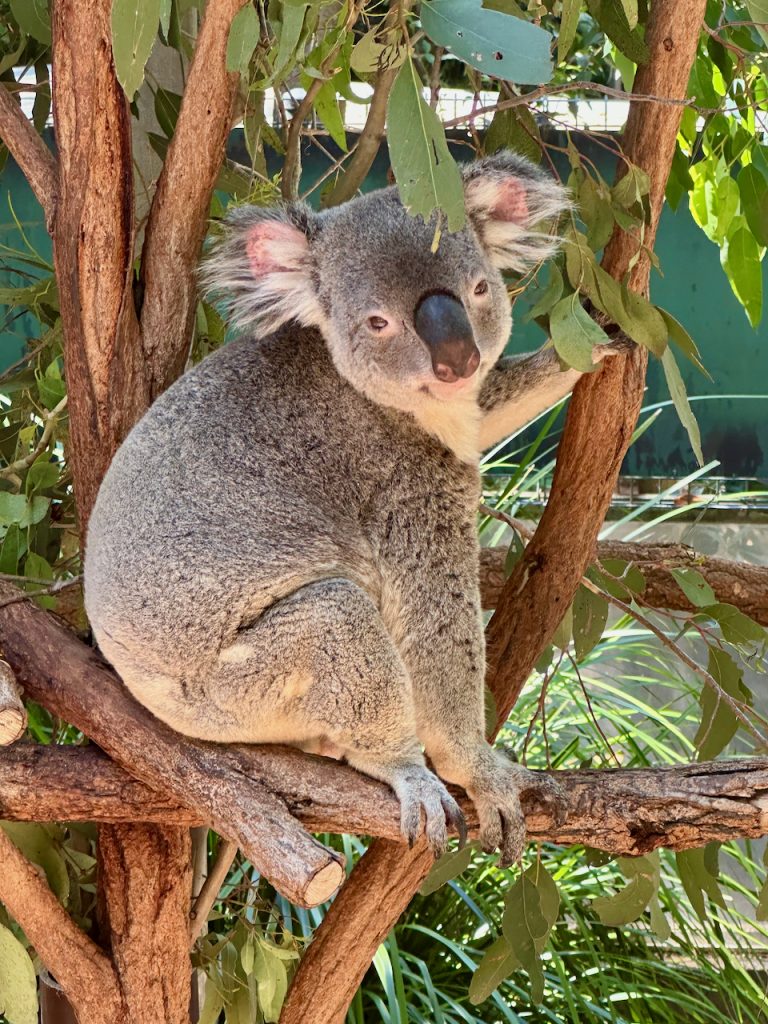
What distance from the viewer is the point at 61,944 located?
7.50 feet

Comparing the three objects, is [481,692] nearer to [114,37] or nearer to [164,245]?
[164,245]

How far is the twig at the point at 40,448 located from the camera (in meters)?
2.66

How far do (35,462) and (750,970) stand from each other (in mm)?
3432

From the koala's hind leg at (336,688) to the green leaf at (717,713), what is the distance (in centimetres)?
90

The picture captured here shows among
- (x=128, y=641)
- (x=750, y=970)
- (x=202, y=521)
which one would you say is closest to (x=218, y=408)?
(x=202, y=521)

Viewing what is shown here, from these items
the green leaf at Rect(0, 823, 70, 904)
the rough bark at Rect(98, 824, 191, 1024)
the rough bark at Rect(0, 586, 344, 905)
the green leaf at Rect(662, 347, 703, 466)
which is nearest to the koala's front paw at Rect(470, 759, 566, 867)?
the rough bark at Rect(0, 586, 344, 905)

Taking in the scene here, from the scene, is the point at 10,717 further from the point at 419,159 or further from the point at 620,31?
the point at 620,31

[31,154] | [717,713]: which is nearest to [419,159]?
[31,154]

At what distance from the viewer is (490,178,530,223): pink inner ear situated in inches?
92.7

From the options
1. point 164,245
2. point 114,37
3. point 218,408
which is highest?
point 114,37

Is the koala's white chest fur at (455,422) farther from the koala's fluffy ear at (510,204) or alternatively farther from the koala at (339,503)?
the koala's fluffy ear at (510,204)

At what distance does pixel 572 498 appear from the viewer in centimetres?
246

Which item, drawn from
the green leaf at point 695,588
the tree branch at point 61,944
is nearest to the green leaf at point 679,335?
the green leaf at point 695,588

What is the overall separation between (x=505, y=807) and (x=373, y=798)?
11.3 inches
